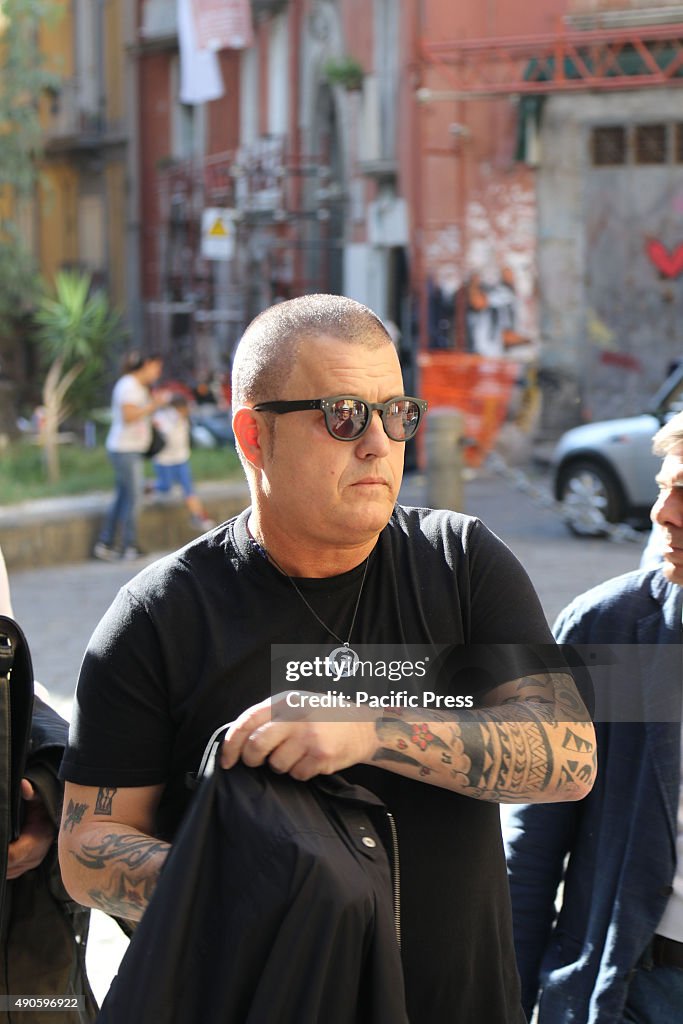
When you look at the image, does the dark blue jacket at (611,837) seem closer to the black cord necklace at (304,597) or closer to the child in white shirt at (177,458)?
the black cord necklace at (304,597)

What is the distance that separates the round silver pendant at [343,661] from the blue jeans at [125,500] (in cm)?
938

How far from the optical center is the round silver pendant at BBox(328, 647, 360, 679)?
2064 millimetres

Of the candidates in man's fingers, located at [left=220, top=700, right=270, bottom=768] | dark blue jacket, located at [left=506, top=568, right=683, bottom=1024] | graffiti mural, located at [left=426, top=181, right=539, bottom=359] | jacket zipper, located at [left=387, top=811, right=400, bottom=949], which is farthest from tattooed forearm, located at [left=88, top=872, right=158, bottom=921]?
graffiti mural, located at [left=426, top=181, right=539, bottom=359]

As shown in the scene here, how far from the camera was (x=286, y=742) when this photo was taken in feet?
5.87

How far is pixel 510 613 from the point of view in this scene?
2.09 metres

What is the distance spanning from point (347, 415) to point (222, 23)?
727 inches

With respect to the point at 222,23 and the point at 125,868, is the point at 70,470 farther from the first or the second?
the point at 125,868

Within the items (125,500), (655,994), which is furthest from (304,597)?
(125,500)

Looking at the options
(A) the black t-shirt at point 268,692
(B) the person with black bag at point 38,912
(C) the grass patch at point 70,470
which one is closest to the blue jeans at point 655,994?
(A) the black t-shirt at point 268,692

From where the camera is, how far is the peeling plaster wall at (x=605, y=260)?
52.3 feet

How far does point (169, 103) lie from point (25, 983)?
22.7 metres

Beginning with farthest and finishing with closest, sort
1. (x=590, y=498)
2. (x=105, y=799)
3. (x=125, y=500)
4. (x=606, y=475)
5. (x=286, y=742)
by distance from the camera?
(x=590, y=498) < (x=606, y=475) < (x=125, y=500) < (x=105, y=799) < (x=286, y=742)

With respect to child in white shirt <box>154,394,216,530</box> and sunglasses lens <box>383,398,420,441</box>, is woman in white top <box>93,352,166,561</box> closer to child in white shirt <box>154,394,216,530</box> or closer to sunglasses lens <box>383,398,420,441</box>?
child in white shirt <box>154,394,216,530</box>

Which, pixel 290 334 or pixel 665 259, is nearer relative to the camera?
pixel 290 334
